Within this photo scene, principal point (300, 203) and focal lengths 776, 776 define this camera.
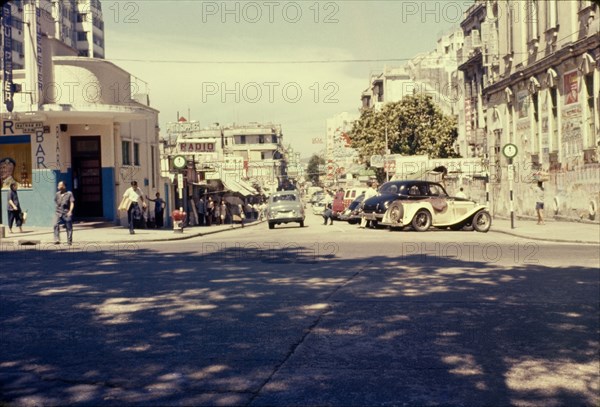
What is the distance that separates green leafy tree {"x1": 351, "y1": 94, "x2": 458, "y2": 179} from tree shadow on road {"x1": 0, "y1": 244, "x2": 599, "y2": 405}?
51.2 metres

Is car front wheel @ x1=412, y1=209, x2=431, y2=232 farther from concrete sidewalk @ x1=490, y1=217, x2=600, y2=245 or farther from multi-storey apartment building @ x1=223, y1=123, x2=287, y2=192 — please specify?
multi-storey apartment building @ x1=223, y1=123, x2=287, y2=192

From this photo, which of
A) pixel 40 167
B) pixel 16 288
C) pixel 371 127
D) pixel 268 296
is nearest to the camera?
pixel 268 296

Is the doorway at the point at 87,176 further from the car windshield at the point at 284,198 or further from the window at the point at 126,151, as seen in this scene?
the car windshield at the point at 284,198

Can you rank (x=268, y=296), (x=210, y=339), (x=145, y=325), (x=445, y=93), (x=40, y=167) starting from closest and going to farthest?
(x=210, y=339), (x=145, y=325), (x=268, y=296), (x=40, y=167), (x=445, y=93)

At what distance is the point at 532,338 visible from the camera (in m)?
8.02

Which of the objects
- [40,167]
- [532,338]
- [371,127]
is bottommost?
[532,338]

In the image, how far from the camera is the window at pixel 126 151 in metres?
34.6

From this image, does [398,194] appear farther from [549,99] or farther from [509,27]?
[509,27]

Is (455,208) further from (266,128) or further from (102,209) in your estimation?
(266,128)

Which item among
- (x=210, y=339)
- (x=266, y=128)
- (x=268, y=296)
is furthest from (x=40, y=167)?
(x=266, y=128)

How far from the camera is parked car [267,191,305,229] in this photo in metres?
36.4

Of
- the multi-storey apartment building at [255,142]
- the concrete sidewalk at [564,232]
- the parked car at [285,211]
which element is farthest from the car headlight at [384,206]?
the multi-storey apartment building at [255,142]

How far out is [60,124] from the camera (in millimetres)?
30875

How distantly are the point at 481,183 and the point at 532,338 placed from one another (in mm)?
40574
